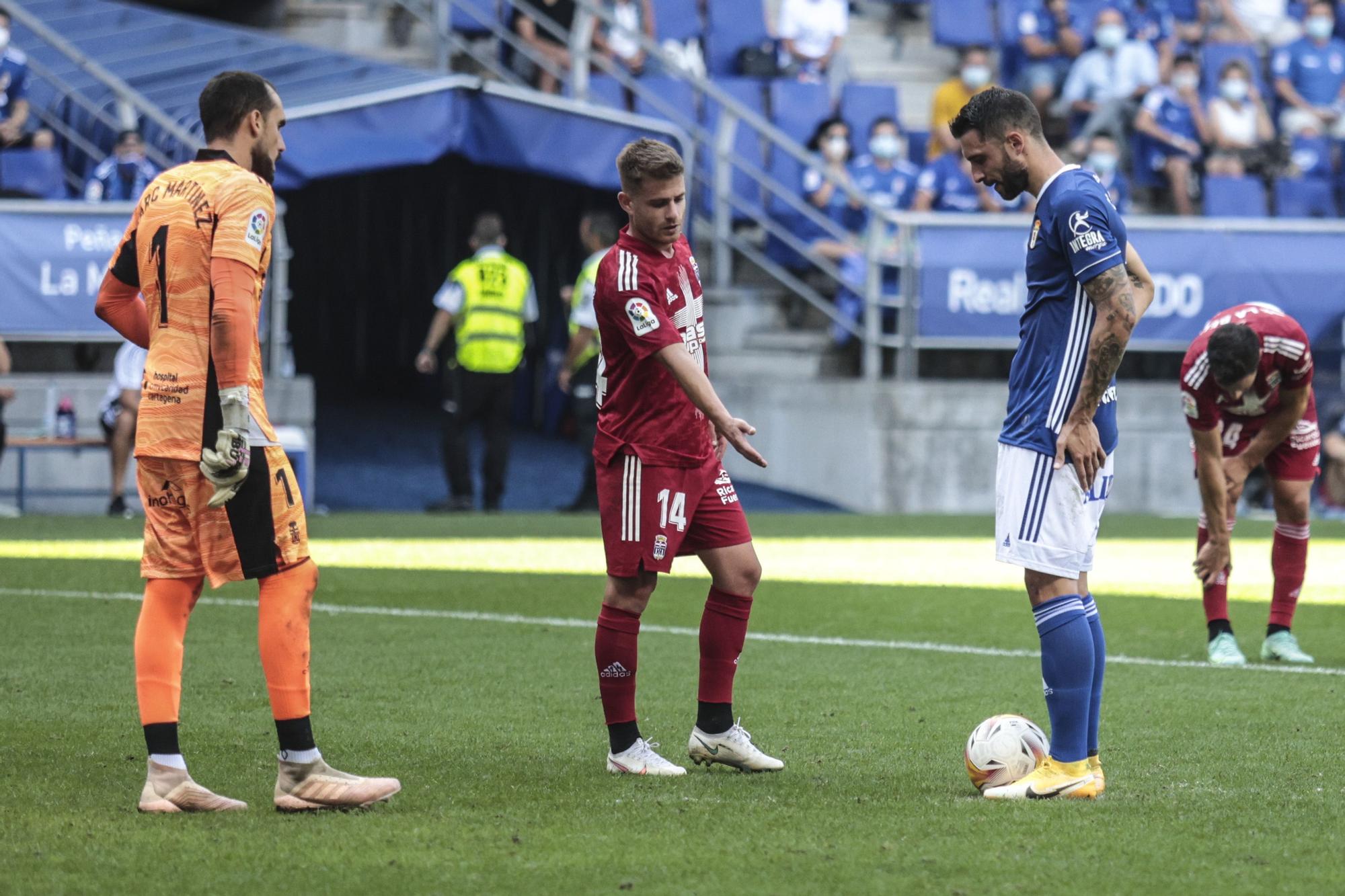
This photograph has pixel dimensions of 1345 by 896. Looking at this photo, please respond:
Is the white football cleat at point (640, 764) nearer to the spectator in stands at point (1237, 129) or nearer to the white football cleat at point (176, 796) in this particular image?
the white football cleat at point (176, 796)

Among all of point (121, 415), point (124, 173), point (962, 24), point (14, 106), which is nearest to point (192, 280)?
point (121, 415)

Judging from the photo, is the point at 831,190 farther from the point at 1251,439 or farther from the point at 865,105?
the point at 1251,439

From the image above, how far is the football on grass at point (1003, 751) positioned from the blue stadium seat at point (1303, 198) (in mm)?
15750

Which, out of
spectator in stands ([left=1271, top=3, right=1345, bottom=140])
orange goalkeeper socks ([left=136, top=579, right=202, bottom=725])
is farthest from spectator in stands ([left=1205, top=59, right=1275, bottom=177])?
orange goalkeeper socks ([left=136, top=579, right=202, bottom=725])

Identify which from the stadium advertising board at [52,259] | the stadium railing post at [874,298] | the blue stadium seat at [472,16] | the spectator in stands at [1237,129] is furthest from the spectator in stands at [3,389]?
the spectator in stands at [1237,129]

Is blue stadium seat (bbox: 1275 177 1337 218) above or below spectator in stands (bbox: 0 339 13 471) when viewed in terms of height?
above

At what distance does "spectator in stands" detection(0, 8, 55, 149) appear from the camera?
16234 mm

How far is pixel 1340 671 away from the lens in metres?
7.32

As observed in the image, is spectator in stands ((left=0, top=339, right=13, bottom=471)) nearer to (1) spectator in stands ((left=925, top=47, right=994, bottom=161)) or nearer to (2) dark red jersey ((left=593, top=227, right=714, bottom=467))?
(2) dark red jersey ((left=593, top=227, right=714, bottom=467))

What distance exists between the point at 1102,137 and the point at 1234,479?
39.2ft

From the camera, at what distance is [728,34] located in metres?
20.3

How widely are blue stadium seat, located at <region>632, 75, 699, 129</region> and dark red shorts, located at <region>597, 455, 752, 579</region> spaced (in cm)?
1372

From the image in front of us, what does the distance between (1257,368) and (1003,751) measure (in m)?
2.86

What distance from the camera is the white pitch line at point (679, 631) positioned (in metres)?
7.50
